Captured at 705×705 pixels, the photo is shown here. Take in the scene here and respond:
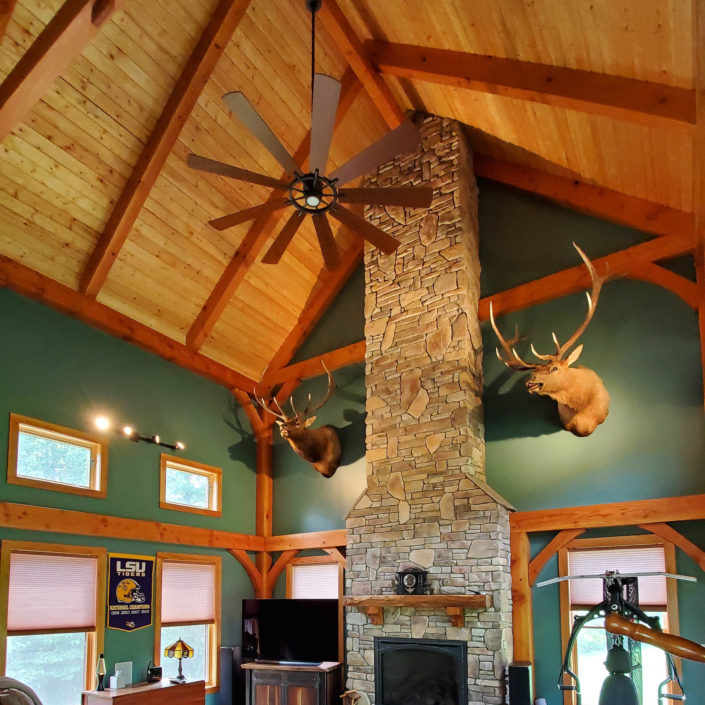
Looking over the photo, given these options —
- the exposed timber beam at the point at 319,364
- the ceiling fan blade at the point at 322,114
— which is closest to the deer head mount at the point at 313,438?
the exposed timber beam at the point at 319,364

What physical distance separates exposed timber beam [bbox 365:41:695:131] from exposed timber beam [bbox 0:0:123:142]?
2945 millimetres

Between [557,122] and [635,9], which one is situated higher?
[557,122]

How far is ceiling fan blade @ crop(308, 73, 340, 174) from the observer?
15.0ft

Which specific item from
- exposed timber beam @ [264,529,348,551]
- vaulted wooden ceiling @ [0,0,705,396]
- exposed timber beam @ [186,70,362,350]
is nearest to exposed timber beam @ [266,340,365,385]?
vaulted wooden ceiling @ [0,0,705,396]

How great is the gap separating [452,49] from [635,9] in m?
2.29

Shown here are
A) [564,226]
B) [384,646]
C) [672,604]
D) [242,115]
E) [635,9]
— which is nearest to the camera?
[635,9]

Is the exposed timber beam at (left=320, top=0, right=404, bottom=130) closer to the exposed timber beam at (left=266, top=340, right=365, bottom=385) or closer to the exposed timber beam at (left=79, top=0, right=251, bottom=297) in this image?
the exposed timber beam at (left=79, top=0, right=251, bottom=297)

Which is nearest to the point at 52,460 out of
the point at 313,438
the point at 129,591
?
the point at 129,591

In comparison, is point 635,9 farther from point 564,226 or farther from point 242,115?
point 564,226

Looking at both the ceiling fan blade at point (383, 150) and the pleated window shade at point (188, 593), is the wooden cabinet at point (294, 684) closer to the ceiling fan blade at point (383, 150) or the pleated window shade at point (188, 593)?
the pleated window shade at point (188, 593)

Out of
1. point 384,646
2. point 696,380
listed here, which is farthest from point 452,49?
point 384,646

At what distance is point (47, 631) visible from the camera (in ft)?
21.5

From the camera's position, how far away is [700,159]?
4.59m

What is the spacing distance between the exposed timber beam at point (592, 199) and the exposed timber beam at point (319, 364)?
8.89ft
